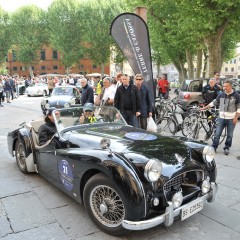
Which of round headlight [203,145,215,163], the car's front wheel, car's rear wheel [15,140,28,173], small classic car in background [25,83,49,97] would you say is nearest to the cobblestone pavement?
the car's front wheel

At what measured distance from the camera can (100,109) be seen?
5.34m

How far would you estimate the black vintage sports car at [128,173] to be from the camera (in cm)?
322

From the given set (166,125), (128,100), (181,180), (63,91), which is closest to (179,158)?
(181,180)

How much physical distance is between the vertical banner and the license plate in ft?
18.6

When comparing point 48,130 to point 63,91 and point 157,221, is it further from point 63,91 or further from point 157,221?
point 63,91

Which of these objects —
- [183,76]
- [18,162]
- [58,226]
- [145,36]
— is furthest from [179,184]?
[183,76]

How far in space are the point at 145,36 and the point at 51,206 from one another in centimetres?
577

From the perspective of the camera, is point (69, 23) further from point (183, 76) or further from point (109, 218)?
point (109, 218)

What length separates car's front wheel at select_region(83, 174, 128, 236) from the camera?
3406mm

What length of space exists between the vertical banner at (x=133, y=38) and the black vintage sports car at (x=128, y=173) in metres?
4.22

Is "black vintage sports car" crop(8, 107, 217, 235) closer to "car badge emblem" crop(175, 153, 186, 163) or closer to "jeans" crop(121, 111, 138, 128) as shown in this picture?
"car badge emblem" crop(175, 153, 186, 163)

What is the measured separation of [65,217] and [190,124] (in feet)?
18.5

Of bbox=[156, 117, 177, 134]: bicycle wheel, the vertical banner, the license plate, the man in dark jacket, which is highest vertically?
the vertical banner

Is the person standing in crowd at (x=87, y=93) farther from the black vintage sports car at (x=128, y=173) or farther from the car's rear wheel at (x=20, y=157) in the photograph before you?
the black vintage sports car at (x=128, y=173)
